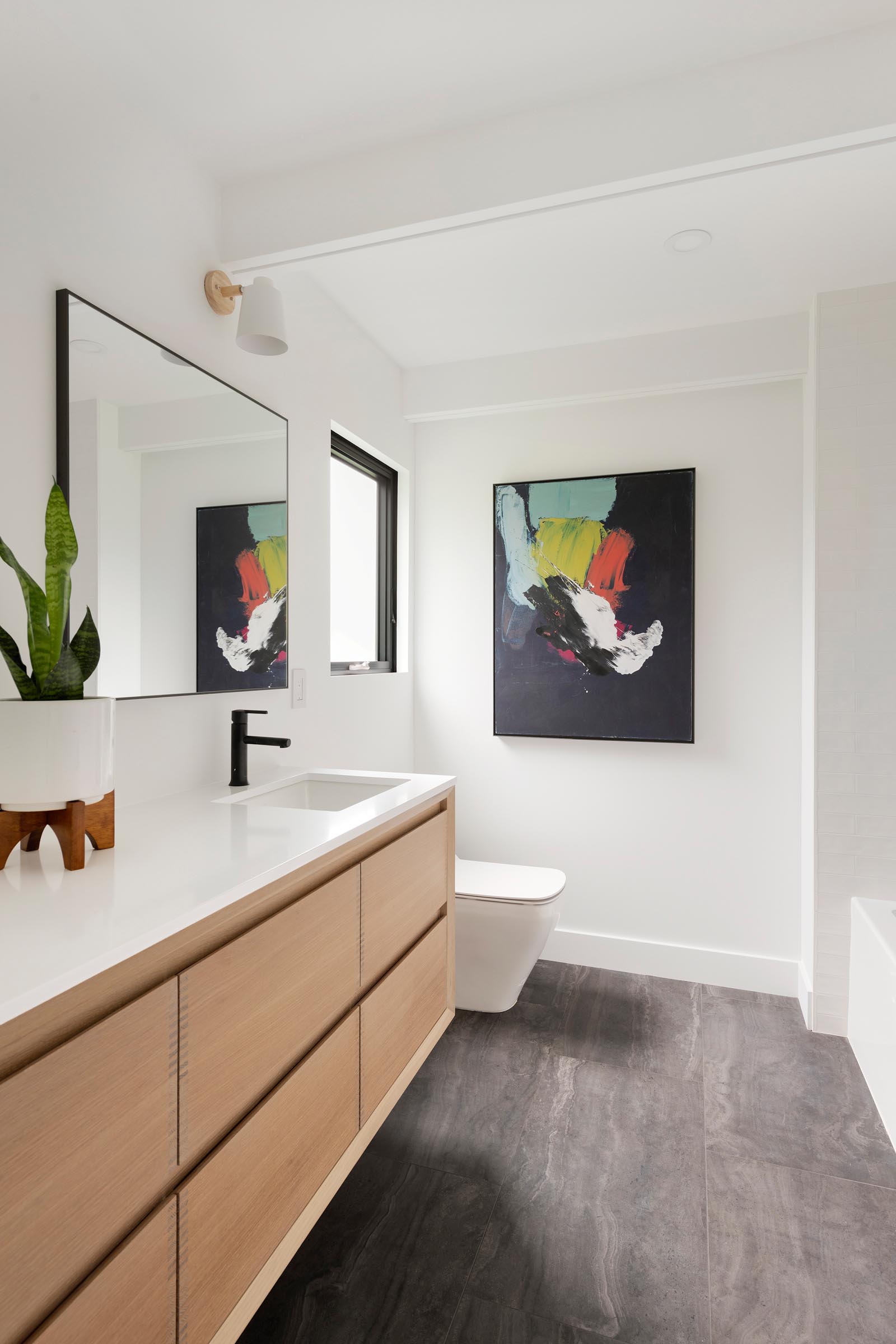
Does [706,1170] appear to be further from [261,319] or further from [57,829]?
[261,319]

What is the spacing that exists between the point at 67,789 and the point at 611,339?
2508mm

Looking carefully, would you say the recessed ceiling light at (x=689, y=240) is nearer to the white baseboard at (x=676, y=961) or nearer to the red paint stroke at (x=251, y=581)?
the red paint stroke at (x=251, y=581)

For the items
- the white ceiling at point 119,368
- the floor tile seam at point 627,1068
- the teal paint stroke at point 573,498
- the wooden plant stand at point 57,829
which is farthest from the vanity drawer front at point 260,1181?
the teal paint stroke at point 573,498

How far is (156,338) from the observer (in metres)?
1.57

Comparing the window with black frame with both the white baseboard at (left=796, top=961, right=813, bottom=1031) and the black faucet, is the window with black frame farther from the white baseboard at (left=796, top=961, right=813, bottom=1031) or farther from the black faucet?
the white baseboard at (left=796, top=961, right=813, bottom=1031)

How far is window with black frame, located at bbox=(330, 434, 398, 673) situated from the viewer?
104 inches

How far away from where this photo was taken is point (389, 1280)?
4.54ft

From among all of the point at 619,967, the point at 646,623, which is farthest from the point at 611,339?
the point at 619,967

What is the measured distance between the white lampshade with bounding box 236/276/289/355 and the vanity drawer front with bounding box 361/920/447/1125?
55.6 inches

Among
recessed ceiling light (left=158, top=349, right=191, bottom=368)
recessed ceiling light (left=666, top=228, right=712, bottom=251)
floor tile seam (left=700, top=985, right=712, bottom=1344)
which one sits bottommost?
floor tile seam (left=700, top=985, right=712, bottom=1344)

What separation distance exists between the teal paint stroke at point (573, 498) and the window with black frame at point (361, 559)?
0.61 meters

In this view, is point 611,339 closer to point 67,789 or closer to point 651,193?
point 651,193

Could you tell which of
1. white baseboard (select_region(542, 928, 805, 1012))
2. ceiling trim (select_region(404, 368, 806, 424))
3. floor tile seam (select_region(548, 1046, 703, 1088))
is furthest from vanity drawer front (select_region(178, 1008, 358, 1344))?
ceiling trim (select_region(404, 368, 806, 424))

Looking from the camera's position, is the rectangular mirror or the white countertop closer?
the white countertop
